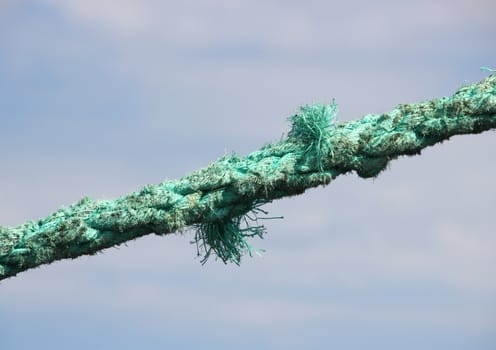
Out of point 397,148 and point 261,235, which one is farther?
point 261,235

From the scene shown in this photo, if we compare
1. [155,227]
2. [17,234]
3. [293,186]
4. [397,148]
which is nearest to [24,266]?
[17,234]

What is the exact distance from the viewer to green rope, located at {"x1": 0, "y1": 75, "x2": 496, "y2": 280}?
16.6ft

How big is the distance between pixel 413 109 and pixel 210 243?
922 millimetres

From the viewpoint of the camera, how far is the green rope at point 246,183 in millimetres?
5074

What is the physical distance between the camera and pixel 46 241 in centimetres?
551

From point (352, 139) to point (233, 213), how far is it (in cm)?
53

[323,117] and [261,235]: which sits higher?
[323,117]

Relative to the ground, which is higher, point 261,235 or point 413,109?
point 413,109

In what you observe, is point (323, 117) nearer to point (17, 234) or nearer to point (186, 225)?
point (186, 225)

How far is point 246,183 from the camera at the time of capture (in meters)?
5.21

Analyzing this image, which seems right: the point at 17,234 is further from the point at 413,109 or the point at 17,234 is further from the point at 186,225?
the point at 413,109

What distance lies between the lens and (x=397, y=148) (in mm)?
5086

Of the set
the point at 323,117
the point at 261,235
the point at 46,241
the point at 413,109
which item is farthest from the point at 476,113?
the point at 46,241

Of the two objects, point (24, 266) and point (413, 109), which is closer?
point (413, 109)
